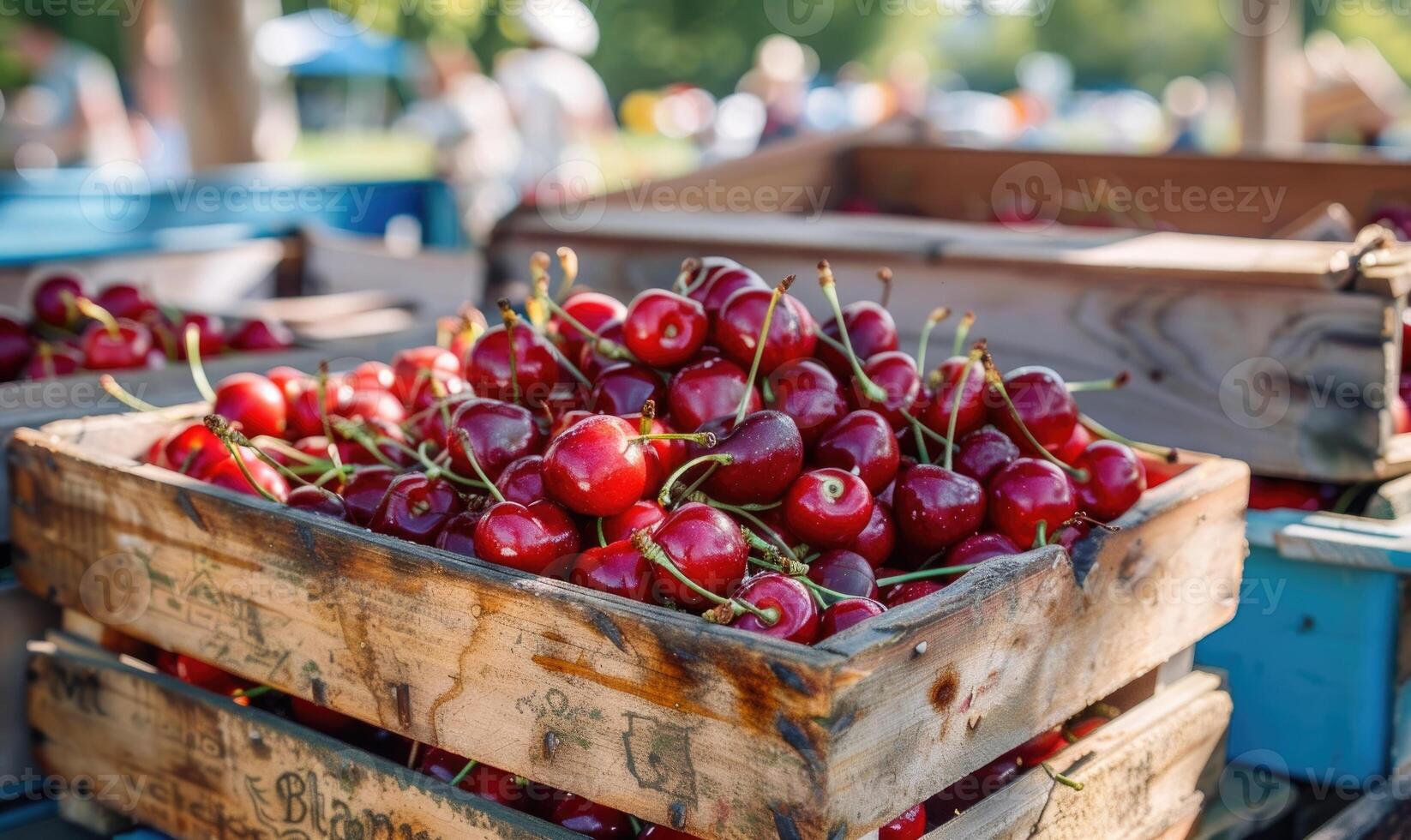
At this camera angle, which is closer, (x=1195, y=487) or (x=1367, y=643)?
(x=1195, y=487)

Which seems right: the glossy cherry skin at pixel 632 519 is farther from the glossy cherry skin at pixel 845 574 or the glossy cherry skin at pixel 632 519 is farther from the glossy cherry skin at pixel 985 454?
the glossy cherry skin at pixel 985 454

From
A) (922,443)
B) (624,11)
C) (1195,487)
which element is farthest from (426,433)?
(624,11)

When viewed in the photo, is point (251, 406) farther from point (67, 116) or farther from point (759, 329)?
point (67, 116)

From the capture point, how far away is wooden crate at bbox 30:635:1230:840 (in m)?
1.51

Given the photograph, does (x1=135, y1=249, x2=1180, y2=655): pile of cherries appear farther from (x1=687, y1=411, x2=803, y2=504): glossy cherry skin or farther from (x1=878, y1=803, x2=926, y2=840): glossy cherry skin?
(x1=878, y1=803, x2=926, y2=840): glossy cherry skin

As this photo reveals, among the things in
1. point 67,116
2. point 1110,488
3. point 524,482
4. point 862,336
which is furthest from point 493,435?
point 67,116

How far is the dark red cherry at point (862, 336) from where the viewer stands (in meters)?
1.88

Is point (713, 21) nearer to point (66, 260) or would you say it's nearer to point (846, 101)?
point (846, 101)

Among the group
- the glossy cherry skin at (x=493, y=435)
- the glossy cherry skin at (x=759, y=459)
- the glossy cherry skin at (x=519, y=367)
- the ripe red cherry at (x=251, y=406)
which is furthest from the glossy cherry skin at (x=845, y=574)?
the ripe red cherry at (x=251, y=406)

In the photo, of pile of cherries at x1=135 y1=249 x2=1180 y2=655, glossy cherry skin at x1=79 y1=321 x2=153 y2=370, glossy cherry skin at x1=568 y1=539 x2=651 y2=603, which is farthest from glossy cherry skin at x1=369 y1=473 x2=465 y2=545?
glossy cherry skin at x1=79 y1=321 x2=153 y2=370

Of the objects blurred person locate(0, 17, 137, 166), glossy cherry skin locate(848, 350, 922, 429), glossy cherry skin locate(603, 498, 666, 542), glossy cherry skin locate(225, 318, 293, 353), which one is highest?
blurred person locate(0, 17, 137, 166)

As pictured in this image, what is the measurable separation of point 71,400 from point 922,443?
5.15 feet

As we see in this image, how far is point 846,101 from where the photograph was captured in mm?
17328

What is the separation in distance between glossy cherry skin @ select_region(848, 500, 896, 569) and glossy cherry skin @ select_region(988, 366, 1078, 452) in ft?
0.89
